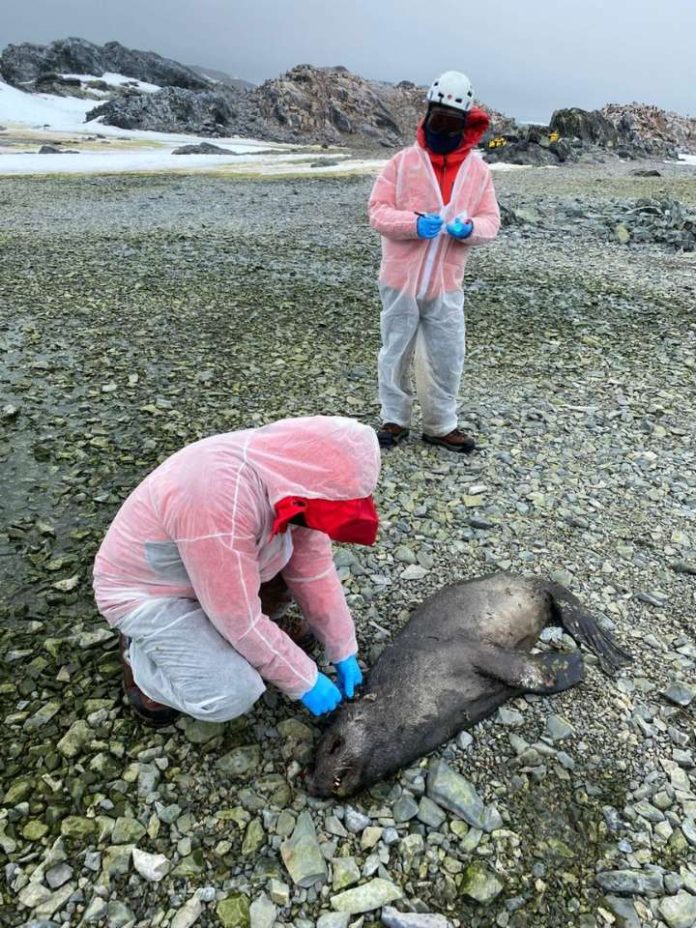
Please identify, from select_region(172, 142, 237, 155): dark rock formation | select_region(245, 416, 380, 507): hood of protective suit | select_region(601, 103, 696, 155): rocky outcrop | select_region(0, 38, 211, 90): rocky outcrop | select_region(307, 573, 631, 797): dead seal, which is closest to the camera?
select_region(245, 416, 380, 507): hood of protective suit

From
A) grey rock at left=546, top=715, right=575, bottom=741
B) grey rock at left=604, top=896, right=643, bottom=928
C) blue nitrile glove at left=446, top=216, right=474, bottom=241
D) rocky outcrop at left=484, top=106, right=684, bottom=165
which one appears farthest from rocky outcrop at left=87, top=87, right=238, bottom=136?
grey rock at left=604, top=896, right=643, bottom=928

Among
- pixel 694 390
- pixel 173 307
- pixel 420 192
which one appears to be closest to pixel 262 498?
pixel 420 192

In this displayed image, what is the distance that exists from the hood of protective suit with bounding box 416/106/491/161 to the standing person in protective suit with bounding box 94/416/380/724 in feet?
10.7

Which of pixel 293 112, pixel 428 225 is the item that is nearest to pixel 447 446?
pixel 428 225

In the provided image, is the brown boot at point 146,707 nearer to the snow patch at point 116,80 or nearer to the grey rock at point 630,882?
the grey rock at point 630,882

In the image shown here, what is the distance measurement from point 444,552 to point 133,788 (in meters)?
2.56

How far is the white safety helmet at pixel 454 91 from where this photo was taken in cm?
465

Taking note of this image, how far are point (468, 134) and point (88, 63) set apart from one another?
116 meters

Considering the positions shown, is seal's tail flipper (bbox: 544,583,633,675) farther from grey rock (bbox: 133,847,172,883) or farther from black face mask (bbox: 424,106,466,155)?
black face mask (bbox: 424,106,466,155)

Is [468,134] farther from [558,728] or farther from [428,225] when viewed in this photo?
[558,728]

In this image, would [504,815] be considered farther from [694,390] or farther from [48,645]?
[694,390]

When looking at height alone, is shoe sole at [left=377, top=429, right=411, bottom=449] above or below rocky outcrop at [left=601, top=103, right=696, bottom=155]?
below

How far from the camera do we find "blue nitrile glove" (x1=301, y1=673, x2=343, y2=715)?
3125mm

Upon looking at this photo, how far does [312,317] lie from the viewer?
31.4 feet
